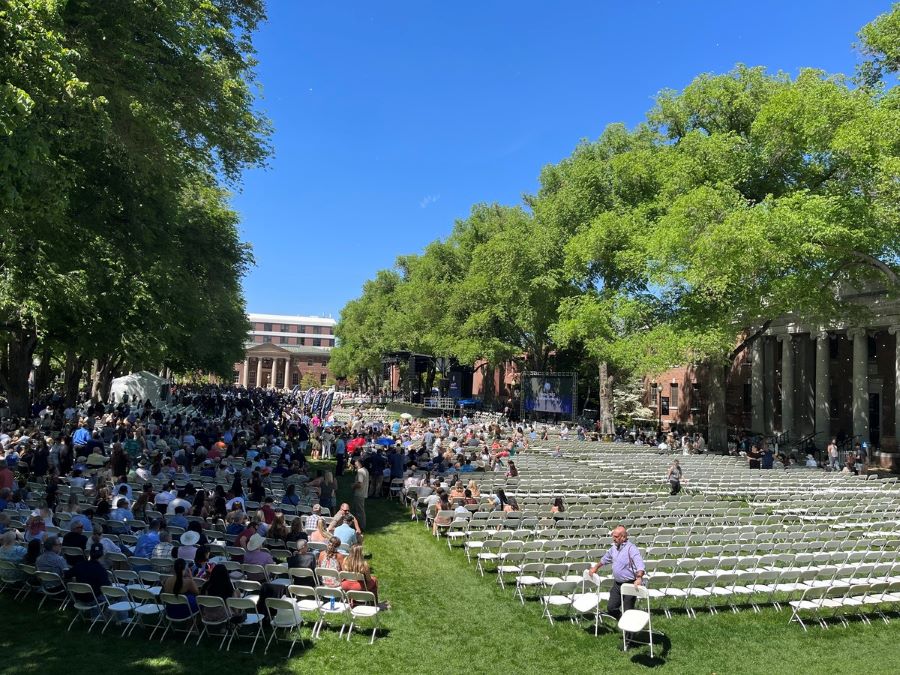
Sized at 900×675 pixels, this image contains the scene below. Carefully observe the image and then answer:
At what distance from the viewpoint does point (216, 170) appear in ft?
73.0

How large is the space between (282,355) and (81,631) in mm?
A: 138324

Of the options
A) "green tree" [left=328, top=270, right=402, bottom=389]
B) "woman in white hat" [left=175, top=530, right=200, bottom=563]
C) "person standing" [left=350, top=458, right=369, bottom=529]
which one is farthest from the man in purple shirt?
"green tree" [left=328, top=270, right=402, bottom=389]

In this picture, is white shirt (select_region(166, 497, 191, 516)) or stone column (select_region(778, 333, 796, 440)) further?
stone column (select_region(778, 333, 796, 440))

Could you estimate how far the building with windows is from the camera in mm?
142000

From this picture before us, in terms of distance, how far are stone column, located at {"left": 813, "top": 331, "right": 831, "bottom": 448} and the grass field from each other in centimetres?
2852

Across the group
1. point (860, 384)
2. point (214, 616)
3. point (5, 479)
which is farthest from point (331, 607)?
point (860, 384)

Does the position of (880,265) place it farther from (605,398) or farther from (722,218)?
(605,398)

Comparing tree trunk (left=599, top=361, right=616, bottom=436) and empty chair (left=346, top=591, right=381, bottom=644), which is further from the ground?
tree trunk (left=599, top=361, right=616, bottom=436)

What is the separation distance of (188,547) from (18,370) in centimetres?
2342

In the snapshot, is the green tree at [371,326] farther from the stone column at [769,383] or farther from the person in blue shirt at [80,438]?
the person in blue shirt at [80,438]

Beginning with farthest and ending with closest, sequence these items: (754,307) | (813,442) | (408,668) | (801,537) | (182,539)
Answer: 1. (813,442)
2. (754,307)
3. (801,537)
4. (182,539)
5. (408,668)

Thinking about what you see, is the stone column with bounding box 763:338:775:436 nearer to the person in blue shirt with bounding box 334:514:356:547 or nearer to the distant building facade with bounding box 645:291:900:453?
the distant building facade with bounding box 645:291:900:453

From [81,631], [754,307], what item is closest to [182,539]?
[81,631]

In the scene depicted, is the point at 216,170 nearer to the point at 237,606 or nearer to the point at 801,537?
the point at 237,606
